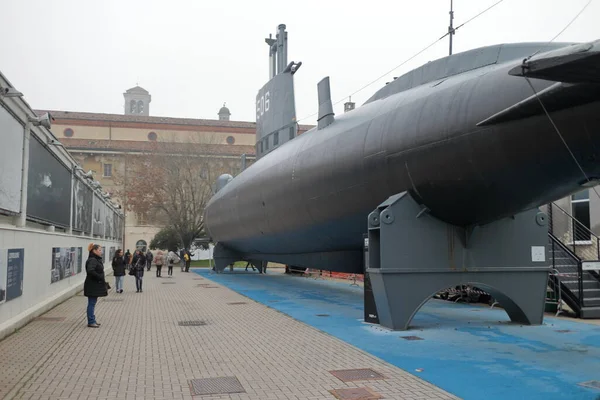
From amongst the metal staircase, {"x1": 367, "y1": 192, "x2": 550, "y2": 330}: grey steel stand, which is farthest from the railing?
{"x1": 367, "y1": 192, "x2": 550, "y2": 330}: grey steel stand

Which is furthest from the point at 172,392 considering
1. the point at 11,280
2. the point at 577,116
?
the point at 577,116

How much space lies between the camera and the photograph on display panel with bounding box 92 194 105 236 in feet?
74.1

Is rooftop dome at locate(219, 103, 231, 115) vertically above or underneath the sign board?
above

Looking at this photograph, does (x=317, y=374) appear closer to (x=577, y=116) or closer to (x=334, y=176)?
(x=577, y=116)

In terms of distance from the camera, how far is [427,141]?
8898mm

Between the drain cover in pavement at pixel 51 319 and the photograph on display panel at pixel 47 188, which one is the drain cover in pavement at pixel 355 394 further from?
the photograph on display panel at pixel 47 188

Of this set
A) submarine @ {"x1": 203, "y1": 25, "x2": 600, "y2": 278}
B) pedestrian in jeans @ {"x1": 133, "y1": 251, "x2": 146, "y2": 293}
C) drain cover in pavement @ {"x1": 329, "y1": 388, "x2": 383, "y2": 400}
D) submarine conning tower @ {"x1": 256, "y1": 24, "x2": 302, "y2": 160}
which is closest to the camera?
drain cover in pavement @ {"x1": 329, "y1": 388, "x2": 383, "y2": 400}

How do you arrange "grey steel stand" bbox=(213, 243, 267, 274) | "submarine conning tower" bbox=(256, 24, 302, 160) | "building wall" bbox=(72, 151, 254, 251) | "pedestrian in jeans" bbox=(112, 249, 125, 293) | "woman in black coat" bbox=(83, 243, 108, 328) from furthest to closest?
"building wall" bbox=(72, 151, 254, 251) → "grey steel stand" bbox=(213, 243, 267, 274) → "submarine conning tower" bbox=(256, 24, 302, 160) → "pedestrian in jeans" bbox=(112, 249, 125, 293) → "woman in black coat" bbox=(83, 243, 108, 328)

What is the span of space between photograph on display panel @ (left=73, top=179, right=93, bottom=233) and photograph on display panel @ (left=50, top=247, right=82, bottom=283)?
2.94ft

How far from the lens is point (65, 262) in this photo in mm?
15070

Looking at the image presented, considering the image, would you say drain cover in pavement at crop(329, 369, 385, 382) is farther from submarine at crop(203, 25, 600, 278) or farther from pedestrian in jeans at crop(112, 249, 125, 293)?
pedestrian in jeans at crop(112, 249, 125, 293)

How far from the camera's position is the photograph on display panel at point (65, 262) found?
13.5 metres

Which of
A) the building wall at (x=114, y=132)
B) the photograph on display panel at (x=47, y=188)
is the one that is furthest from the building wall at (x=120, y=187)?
the photograph on display panel at (x=47, y=188)

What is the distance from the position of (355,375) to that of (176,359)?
261 centimetres
